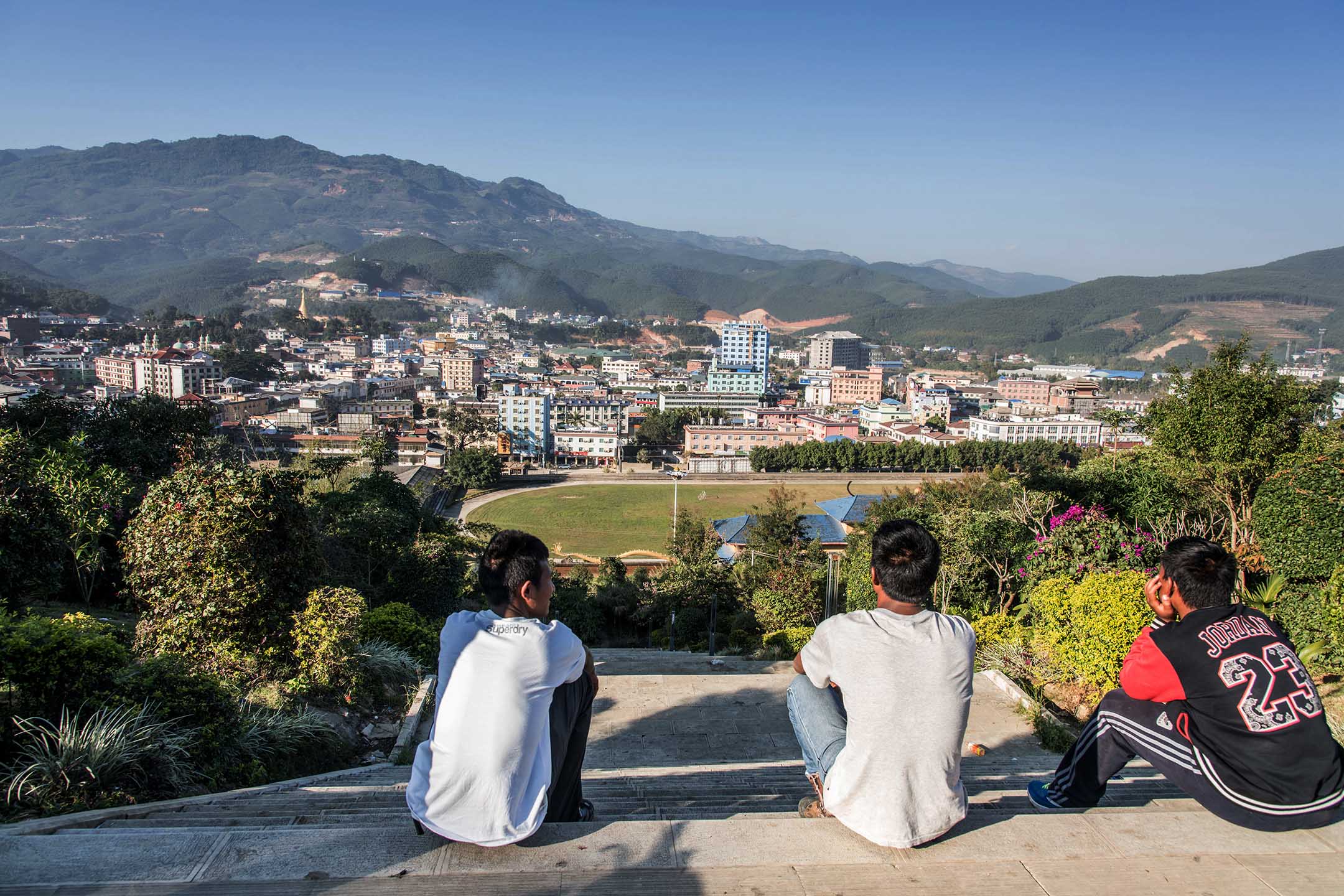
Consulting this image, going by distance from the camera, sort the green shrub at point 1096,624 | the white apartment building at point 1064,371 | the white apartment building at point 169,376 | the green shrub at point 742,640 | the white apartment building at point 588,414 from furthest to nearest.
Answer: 1. the white apartment building at point 1064,371
2. the white apartment building at point 169,376
3. the white apartment building at point 588,414
4. the green shrub at point 742,640
5. the green shrub at point 1096,624

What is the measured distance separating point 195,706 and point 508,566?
83.3 inches

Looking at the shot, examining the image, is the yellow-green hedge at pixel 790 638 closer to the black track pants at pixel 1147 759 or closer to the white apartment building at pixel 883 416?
the black track pants at pixel 1147 759

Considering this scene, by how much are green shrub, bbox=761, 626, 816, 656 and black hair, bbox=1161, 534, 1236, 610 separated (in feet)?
20.5

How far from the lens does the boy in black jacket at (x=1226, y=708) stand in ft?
6.89

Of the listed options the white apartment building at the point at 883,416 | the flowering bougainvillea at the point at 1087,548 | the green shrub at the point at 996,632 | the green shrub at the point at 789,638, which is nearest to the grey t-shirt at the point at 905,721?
the green shrub at the point at 996,632

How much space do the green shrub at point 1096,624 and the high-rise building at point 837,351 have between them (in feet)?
302

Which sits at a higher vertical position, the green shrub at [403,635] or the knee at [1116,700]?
the knee at [1116,700]

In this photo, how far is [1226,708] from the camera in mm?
2129

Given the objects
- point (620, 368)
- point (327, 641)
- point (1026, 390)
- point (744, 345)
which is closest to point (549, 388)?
point (620, 368)

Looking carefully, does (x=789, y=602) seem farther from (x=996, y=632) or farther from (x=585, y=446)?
(x=585, y=446)

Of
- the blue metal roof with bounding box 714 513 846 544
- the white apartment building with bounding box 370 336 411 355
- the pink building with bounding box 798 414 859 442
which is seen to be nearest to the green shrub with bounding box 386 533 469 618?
the blue metal roof with bounding box 714 513 846 544

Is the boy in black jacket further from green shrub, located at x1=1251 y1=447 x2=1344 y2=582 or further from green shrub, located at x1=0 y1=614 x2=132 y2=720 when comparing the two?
green shrub, located at x1=1251 y1=447 x2=1344 y2=582

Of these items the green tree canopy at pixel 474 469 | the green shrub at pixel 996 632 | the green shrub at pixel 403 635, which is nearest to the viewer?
the green shrub at pixel 403 635

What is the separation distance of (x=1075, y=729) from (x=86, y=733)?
461 centimetres
